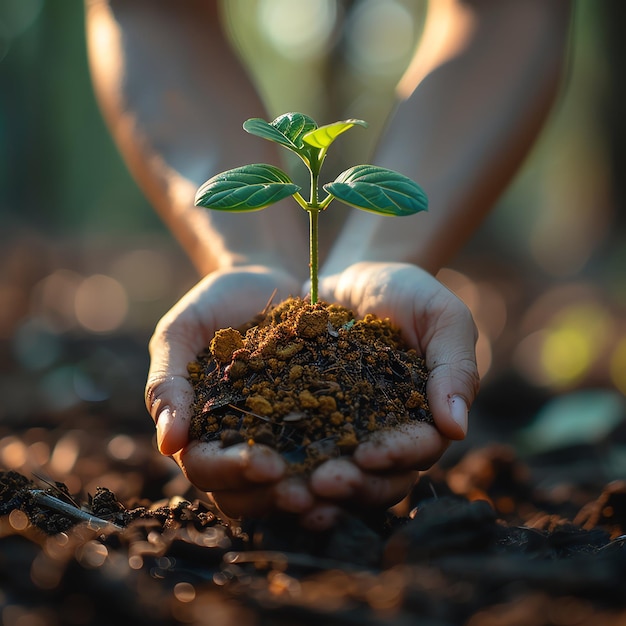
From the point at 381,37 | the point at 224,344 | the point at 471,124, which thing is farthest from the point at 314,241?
the point at 381,37

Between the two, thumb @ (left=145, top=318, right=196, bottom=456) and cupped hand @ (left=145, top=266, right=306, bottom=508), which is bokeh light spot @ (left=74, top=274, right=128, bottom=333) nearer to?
cupped hand @ (left=145, top=266, right=306, bottom=508)

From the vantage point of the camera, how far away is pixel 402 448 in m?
1.42

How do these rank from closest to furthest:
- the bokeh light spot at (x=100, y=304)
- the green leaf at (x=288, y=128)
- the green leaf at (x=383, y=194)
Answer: the green leaf at (x=383, y=194) < the green leaf at (x=288, y=128) < the bokeh light spot at (x=100, y=304)

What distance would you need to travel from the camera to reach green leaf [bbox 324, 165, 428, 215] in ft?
4.78

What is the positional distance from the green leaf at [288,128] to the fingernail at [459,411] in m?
0.74

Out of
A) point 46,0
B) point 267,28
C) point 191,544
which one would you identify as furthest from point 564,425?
point 267,28

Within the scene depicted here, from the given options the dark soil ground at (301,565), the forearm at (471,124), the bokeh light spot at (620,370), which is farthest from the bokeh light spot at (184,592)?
the bokeh light spot at (620,370)

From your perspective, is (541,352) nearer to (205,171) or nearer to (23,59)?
(205,171)

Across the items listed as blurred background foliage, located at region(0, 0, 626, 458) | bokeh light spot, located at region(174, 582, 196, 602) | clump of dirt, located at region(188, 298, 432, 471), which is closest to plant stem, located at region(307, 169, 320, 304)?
clump of dirt, located at region(188, 298, 432, 471)

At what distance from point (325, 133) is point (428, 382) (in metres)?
0.67

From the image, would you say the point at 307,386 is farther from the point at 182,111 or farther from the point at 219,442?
the point at 182,111

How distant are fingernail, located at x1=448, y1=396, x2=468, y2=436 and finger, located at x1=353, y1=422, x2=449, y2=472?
0.20ft

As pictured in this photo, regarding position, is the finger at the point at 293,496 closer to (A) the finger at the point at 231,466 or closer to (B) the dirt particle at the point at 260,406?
(A) the finger at the point at 231,466

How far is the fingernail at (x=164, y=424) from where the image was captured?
1.50 m
